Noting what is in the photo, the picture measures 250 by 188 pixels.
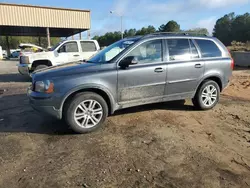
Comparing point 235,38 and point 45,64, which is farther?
point 235,38

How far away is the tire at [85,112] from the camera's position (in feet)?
13.8

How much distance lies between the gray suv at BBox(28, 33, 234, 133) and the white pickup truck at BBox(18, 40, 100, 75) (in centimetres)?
608

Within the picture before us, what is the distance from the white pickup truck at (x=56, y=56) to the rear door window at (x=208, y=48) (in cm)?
615

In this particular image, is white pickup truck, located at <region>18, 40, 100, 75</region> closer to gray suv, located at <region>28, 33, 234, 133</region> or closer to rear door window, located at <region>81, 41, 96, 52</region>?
rear door window, located at <region>81, 41, 96, 52</region>

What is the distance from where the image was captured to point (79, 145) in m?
3.89

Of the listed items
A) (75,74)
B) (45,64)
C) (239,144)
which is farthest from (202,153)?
(45,64)

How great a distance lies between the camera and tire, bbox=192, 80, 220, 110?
219 inches

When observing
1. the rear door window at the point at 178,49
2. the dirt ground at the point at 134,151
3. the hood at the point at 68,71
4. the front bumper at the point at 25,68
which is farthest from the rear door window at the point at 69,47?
the rear door window at the point at 178,49

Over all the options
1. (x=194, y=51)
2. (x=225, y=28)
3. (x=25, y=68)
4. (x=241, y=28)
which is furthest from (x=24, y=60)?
(x=225, y=28)

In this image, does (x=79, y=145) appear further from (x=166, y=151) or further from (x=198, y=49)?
(x=198, y=49)

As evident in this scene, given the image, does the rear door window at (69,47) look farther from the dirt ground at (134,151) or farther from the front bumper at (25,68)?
the dirt ground at (134,151)

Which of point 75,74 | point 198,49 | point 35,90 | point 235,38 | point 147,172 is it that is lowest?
point 147,172

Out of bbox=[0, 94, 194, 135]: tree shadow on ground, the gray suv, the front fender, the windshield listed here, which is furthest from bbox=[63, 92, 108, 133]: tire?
the windshield

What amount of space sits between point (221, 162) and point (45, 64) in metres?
9.35
